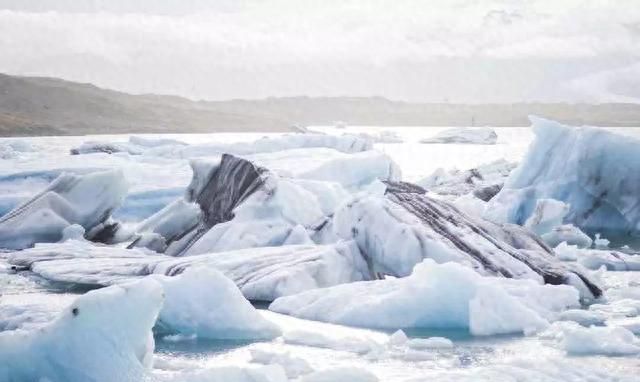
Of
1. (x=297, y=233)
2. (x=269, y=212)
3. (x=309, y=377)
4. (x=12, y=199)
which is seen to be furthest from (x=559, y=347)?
(x=12, y=199)

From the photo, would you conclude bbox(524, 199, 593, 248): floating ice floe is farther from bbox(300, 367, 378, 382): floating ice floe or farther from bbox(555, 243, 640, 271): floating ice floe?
bbox(300, 367, 378, 382): floating ice floe

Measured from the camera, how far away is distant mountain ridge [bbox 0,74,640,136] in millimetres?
99750

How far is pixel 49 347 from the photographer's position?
21.9 ft

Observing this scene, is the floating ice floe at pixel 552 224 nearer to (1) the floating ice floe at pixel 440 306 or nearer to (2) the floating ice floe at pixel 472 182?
(2) the floating ice floe at pixel 472 182

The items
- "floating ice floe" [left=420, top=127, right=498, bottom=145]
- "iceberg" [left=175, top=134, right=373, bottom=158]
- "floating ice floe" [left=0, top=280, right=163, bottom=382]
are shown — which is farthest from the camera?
"floating ice floe" [left=420, top=127, right=498, bottom=145]

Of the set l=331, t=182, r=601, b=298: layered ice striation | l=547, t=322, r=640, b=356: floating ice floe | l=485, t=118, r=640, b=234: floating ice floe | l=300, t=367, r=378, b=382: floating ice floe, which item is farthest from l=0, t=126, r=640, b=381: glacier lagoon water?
l=485, t=118, r=640, b=234: floating ice floe

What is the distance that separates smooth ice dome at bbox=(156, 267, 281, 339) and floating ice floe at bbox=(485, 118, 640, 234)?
11.3 m

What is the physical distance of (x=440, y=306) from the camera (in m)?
9.73

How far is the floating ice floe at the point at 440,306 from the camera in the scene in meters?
9.52

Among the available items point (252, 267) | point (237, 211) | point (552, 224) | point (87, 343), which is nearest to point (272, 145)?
point (552, 224)

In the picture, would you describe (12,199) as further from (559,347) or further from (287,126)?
(287,126)

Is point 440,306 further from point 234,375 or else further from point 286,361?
point 234,375

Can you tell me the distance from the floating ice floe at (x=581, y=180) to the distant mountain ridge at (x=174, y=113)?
209ft

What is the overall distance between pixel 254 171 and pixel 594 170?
26.5ft
